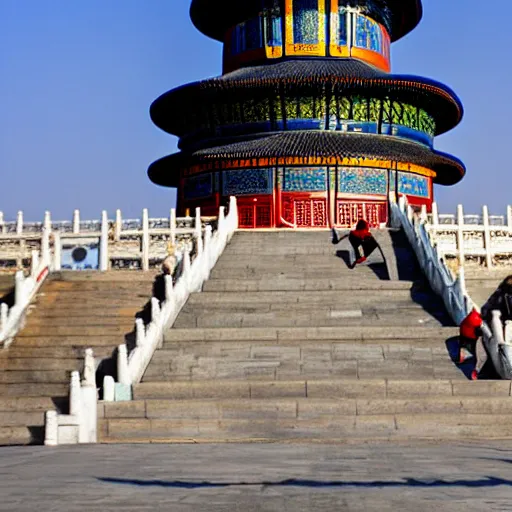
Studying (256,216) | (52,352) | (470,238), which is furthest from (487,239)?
(52,352)

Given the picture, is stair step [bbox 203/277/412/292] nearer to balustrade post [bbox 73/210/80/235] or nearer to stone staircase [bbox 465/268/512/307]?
stone staircase [bbox 465/268/512/307]

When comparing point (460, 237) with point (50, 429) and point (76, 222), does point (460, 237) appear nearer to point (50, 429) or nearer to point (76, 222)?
point (76, 222)

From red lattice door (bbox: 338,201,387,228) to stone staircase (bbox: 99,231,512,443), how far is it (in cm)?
1110

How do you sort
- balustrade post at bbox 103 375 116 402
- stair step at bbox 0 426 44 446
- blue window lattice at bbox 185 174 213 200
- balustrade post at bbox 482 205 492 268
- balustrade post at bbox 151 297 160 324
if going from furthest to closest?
blue window lattice at bbox 185 174 213 200 → balustrade post at bbox 482 205 492 268 → balustrade post at bbox 151 297 160 324 → balustrade post at bbox 103 375 116 402 → stair step at bbox 0 426 44 446

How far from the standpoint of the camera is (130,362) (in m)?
12.0

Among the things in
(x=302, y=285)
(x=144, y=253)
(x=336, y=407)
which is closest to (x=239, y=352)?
(x=336, y=407)

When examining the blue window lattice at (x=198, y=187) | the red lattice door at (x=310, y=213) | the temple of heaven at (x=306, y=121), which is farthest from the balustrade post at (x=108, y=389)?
the blue window lattice at (x=198, y=187)

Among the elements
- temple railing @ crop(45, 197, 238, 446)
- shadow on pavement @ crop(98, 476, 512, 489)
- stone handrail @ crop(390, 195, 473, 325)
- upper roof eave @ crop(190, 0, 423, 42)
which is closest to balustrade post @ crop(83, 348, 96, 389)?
temple railing @ crop(45, 197, 238, 446)

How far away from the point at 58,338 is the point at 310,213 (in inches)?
670

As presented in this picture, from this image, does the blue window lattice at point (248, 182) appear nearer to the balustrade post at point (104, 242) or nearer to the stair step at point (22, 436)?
the balustrade post at point (104, 242)

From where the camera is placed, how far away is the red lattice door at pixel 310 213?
1183 inches

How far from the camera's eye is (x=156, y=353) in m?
13.3

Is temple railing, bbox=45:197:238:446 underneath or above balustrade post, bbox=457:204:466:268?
underneath

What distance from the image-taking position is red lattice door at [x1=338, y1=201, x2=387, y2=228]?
3005cm
